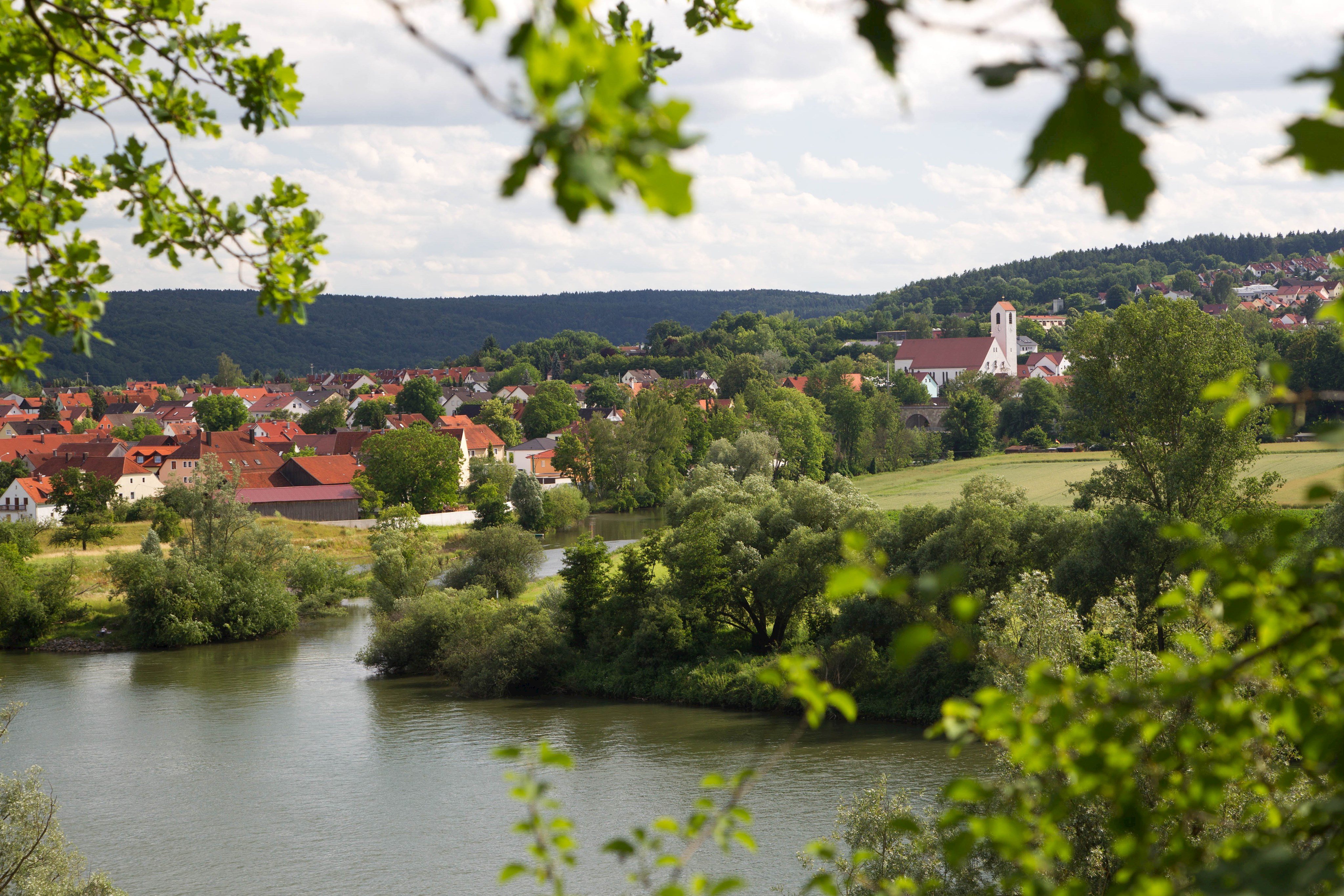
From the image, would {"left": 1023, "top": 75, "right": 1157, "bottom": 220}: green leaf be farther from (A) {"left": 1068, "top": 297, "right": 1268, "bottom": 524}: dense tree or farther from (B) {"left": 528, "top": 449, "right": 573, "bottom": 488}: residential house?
(B) {"left": 528, "top": 449, "right": 573, "bottom": 488}: residential house

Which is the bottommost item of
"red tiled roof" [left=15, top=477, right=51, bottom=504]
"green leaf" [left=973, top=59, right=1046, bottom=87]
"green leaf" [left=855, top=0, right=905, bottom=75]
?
"red tiled roof" [left=15, top=477, right=51, bottom=504]

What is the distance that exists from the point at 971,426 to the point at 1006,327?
4843 cm

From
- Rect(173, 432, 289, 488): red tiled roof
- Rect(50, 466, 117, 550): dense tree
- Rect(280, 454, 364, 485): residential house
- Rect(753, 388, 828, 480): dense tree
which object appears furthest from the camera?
Rect(753, 388, 828, 480): dense tree

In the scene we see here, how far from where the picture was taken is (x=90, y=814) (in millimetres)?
16828

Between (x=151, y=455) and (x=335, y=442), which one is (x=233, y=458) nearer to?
(x=151, y=455)

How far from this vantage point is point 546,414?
79.5 m

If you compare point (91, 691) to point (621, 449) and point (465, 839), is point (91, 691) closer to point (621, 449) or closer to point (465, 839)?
point (465, 839)

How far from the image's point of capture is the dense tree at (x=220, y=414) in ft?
286

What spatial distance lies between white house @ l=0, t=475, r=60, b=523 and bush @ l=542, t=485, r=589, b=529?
2001 centimetres

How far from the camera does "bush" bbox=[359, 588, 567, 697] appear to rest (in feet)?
81.0

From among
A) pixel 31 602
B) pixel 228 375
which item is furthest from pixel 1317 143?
pixel 228 375

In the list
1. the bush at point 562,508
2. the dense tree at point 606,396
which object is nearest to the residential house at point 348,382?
the dense tree at point 606,396

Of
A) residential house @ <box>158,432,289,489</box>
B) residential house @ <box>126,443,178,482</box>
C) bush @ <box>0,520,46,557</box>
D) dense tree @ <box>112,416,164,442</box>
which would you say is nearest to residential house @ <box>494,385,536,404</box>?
dense tree @ <box>112,416,164,442</box>

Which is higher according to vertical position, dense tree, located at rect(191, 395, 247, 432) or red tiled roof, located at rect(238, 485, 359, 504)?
dense tree, located at rect(191, 395, 247, 432)
